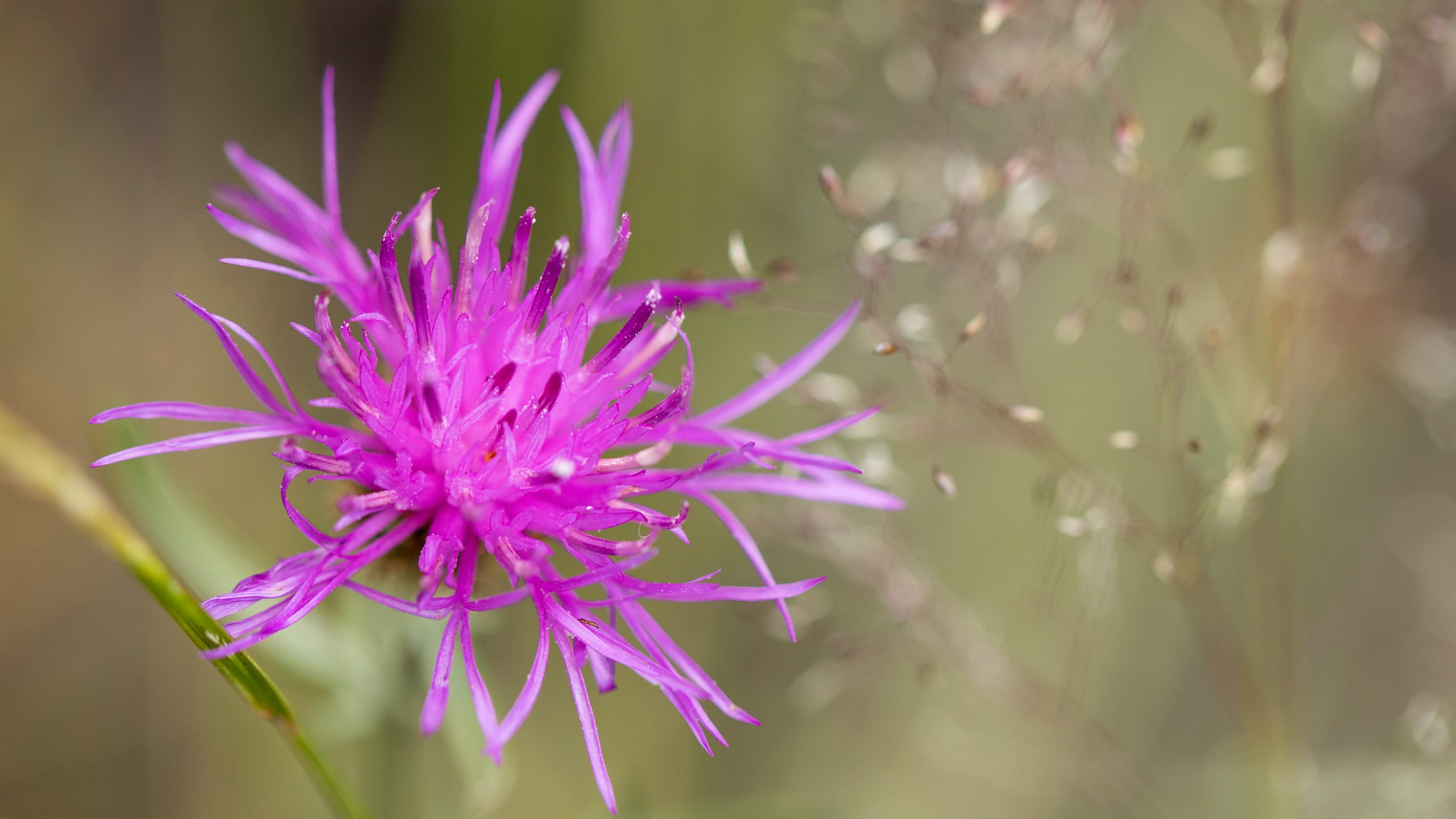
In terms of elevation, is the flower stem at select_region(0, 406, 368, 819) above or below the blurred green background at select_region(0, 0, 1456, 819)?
above

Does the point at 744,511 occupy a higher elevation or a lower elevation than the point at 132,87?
lower

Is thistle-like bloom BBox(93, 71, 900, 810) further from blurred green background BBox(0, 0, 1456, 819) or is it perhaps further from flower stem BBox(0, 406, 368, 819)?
blurred green background BBox(0, 0, 1456, 819)

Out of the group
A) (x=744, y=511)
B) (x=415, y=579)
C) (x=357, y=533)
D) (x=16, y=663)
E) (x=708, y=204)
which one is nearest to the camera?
(x=357, y=533)

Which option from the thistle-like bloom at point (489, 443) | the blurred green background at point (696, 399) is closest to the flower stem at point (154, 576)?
the thistle-like bloom at point (489, 443)

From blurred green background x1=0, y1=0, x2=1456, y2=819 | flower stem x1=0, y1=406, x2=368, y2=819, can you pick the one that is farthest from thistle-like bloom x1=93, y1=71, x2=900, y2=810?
blurred green background x1=0, y1=0, x2=1456, y2=819

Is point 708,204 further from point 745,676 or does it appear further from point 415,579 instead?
point 415,579

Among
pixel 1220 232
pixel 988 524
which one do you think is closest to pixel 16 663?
pixel 988 524

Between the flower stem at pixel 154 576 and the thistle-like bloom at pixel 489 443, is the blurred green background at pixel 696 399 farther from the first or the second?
the flower stem at pixel 154 576
